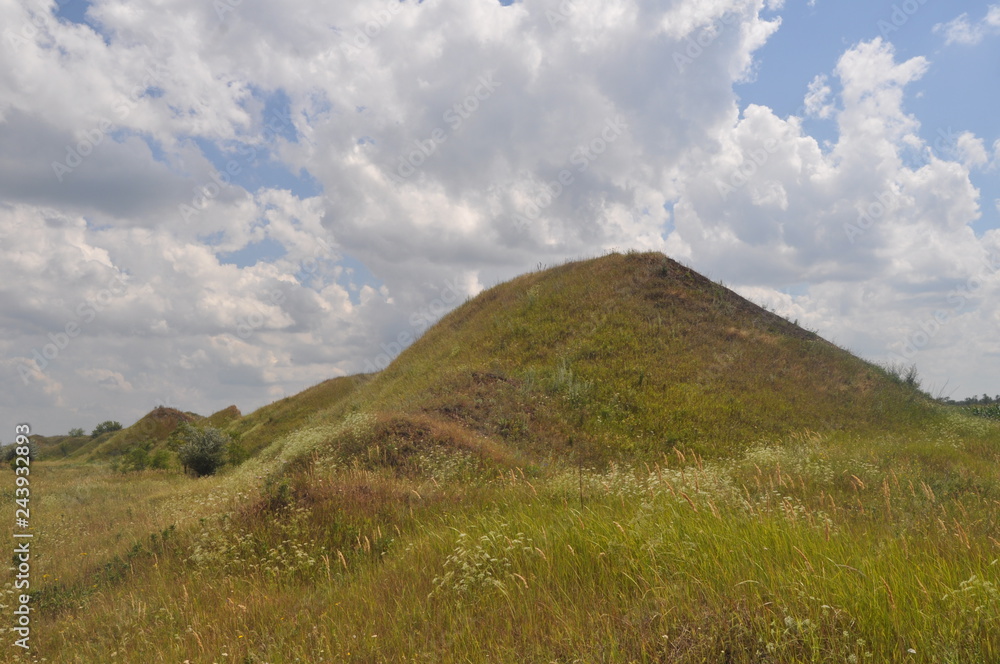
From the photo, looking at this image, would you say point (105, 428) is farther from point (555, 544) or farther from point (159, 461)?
point (555, 544)

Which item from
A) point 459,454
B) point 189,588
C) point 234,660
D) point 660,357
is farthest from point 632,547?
point 660,357

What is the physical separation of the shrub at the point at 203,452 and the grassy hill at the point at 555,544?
4.89 m

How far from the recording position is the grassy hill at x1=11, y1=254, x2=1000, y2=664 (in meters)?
3.54

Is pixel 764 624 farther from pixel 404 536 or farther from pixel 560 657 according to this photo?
pixel 404 536

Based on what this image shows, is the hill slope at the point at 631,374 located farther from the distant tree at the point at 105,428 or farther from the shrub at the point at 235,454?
the distant tree at the point at 105,428

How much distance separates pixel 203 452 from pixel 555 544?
77.7 feet

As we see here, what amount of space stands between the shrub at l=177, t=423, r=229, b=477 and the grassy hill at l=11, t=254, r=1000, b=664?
193 inches

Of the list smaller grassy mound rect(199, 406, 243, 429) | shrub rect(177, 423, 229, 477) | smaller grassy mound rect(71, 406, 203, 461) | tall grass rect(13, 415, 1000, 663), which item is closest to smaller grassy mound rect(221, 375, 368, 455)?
smaller grassy mound rect(199, 406, 243, 429)

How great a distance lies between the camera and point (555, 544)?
514cm

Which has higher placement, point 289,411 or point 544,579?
point 289,411

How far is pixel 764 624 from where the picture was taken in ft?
11.1

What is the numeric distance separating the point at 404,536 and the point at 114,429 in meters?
63.6

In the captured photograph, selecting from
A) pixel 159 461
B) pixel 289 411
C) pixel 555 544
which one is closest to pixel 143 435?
pixel 289 411

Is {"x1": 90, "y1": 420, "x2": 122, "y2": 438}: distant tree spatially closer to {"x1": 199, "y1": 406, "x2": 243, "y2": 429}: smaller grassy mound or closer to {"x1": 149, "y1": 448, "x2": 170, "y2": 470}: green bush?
{"x1": 199, "y1": 406, "x2": 243, "y2": 429}: smaller grassy mound
